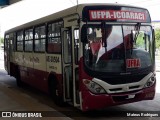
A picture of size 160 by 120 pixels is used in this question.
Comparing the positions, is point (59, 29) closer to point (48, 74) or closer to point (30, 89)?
point (48, 74)

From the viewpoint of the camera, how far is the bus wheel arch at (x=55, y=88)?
9716 mm

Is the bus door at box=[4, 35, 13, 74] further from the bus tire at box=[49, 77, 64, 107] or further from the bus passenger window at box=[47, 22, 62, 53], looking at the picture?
the bus tire at box=[49, 77, 64, 107]

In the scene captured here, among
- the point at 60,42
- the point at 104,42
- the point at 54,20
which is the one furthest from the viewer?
the point at 54,20

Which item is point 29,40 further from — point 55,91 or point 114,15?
point 114,15

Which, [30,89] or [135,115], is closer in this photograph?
[135,115]

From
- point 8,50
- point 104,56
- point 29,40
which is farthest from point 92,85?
point 8,50

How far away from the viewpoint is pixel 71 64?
28.4ft

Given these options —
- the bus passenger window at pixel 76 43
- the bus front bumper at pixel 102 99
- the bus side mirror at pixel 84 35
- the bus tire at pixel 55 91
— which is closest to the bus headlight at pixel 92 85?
the bus front bumper at pixel 102 99

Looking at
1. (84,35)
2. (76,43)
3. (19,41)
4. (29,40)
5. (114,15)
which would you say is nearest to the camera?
(84,35)

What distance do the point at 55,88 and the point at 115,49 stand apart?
2706 mm

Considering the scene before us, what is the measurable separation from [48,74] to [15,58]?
5405 mm

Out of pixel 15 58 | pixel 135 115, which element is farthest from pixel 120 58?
pixel 15 58

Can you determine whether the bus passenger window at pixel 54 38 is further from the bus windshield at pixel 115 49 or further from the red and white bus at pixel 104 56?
the bus windshield at pixel 115 49

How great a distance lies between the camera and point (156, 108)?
31.3 feet
